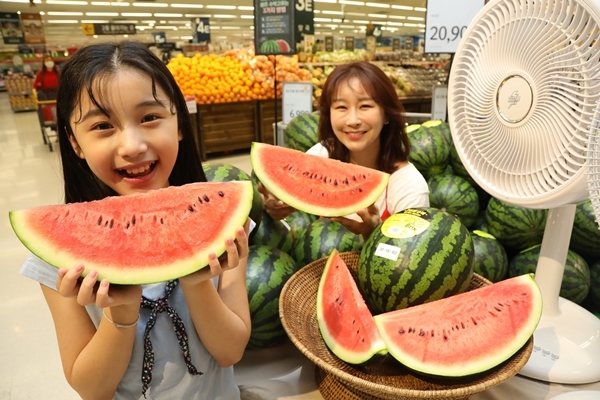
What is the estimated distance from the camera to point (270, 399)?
1.30 m

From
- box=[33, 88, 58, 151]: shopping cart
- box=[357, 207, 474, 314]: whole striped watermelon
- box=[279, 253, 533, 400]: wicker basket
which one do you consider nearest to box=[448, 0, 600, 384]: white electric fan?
box=[357, 207, 474, 314]: whole striped watermelon

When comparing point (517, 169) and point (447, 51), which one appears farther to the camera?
point (447, 51)

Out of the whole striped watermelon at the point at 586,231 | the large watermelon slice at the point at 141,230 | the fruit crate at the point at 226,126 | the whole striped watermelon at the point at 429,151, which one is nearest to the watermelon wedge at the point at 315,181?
the large watermelon slice at the point at 141,230

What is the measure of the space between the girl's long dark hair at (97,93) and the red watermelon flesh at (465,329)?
78 centimetres

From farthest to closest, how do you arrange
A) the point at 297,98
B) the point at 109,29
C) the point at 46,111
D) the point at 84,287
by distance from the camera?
the point at 109,29 < the point at 46,111 < the point at 297,98 < the point at 84,287

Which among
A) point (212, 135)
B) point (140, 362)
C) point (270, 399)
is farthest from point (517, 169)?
point (212, 135)

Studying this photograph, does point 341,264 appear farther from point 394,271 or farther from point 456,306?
point 456,306

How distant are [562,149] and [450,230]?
428mm

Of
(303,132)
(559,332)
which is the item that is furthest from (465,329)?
(303,132)

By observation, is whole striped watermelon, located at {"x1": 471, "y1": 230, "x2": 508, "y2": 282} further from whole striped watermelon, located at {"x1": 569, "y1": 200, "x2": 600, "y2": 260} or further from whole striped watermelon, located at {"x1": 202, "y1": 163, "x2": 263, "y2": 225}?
whole striped watermelon, located at {"x1": 202, "y1": 163, "x2": 263, "y2": 225}

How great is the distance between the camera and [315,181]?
5.13ft

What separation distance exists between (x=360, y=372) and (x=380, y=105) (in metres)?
1.20

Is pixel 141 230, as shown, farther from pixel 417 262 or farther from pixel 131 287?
pixel 417 262

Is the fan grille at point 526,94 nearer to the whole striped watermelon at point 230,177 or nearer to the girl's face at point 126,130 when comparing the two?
the whole striped watermelon at point 230,177
